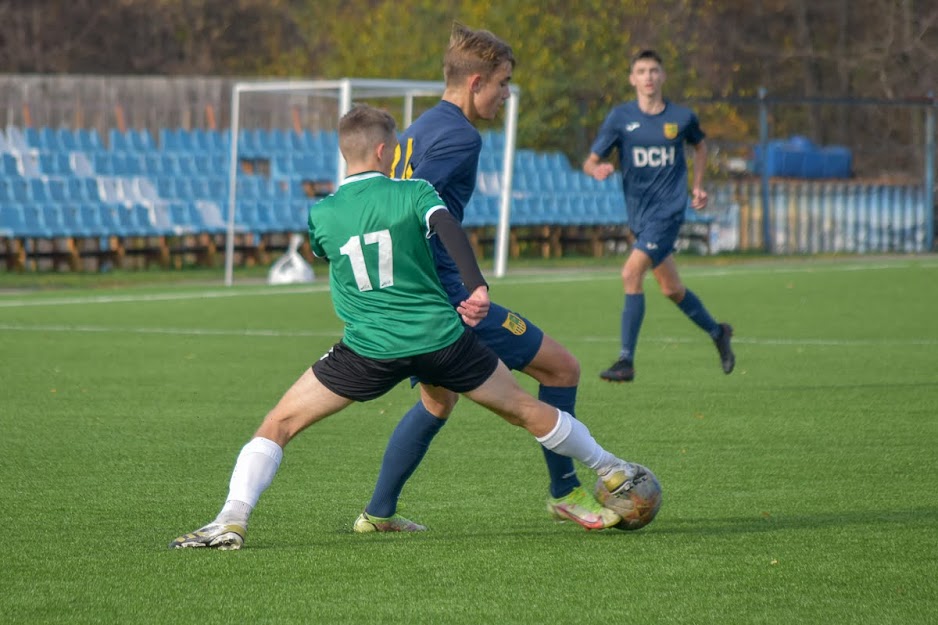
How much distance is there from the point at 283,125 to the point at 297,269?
746cm

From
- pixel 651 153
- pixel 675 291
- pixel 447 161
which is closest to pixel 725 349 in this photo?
pixel 675 291

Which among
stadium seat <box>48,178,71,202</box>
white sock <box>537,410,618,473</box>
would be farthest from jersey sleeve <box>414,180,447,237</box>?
stadium seat <box>48,178,71,202</box>

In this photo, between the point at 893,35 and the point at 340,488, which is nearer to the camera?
the point at 340,488

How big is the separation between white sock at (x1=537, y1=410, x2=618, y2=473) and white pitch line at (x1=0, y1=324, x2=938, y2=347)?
303 inches

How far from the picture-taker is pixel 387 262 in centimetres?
531

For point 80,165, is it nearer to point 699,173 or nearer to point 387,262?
point 699,173

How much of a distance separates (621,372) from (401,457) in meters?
4.61

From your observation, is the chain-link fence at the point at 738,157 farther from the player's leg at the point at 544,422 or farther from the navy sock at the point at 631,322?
the player's leg at the point at 544,422

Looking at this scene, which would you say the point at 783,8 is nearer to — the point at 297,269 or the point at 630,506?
the point at 297,269

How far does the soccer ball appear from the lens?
5.74 metres

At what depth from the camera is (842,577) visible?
5.11 m

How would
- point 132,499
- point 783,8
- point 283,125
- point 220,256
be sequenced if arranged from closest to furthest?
point 132,499 < point 220,256 < point 283,125 < point 783,8

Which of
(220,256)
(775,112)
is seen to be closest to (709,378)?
(220,256)

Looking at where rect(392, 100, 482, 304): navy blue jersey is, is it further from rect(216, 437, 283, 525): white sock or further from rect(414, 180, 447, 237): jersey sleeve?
rect(216, 437, 283, 525): white sock
